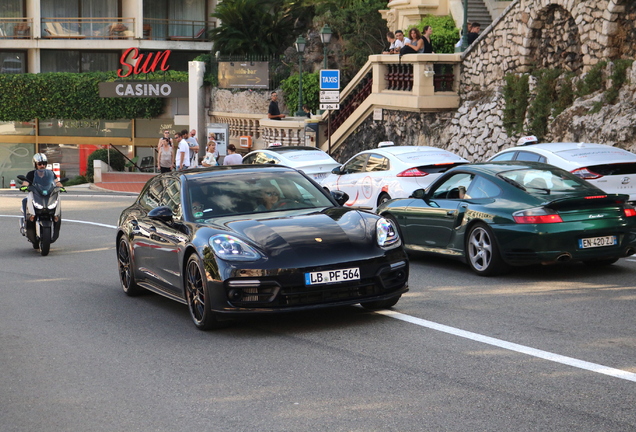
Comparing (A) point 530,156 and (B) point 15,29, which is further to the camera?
(B) point 15,29

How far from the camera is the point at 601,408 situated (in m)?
5.82

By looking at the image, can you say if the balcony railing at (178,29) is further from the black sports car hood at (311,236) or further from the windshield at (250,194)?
the black sports car hood at (311,236)

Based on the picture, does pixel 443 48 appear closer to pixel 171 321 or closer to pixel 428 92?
pixel 428 92

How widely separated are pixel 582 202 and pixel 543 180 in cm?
80

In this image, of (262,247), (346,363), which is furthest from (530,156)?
(346,363)

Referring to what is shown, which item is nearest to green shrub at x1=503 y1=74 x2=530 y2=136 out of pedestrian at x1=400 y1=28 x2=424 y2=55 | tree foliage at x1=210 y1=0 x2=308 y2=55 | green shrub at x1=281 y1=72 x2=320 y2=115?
pedestrian at x1=400 y1=28 x2=424 y2=55

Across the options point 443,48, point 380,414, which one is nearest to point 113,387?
point 380,414

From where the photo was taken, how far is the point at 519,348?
24.6ft

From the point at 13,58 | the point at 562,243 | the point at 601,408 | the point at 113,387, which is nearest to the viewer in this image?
the point at 601,408

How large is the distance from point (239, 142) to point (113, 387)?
128ft

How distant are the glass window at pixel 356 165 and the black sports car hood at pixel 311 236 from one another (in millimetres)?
9915

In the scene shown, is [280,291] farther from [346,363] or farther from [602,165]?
[602,165]

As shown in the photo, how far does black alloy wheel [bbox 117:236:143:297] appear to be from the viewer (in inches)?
426

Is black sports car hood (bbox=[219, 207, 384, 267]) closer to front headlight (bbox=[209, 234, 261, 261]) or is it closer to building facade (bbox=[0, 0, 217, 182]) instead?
front headlight (bbox=[209, 234, 261, 261])
